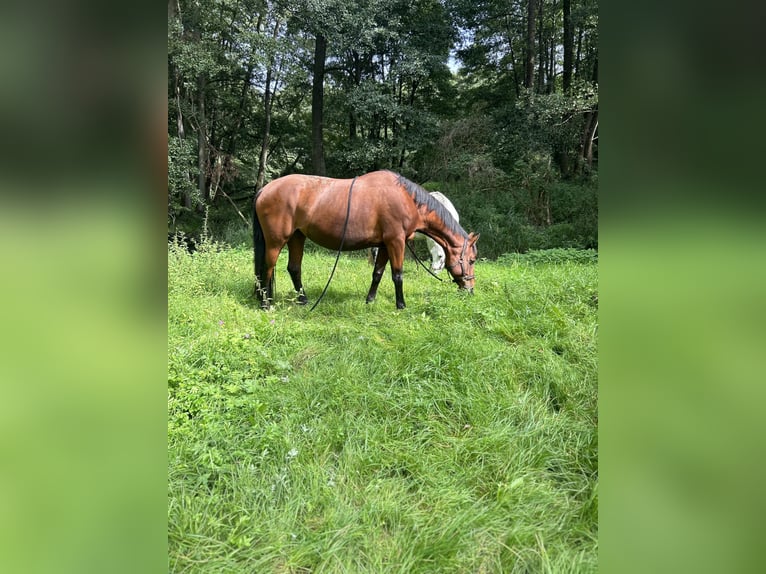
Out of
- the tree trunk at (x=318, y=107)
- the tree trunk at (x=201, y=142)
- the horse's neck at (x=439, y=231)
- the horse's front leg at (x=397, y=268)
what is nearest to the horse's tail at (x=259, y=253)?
the horse's front leg at (x=397, y=268)

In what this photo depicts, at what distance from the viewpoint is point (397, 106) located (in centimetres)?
1075

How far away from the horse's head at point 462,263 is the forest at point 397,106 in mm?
5160

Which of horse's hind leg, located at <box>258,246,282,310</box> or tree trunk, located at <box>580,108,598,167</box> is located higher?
tree trunk, located at <box>580,108,598,167</box>

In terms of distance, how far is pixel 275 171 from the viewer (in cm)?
1396

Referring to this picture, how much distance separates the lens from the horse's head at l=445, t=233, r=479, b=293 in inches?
213

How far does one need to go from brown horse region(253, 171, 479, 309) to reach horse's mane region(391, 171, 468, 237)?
1cm

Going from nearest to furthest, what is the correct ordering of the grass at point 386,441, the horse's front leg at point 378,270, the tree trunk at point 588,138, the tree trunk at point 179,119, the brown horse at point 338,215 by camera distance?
1. the grass at point 386,441
2. the brown horse at point 338,215
3. the horse's front leg at point 378,270
4. the tree trunk at point 179,119
5. the tree trunk at point 588,138

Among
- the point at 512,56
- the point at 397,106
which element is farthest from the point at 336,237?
the point at 512,56

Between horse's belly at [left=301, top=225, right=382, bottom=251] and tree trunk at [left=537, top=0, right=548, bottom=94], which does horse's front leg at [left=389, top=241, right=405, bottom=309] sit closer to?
horse's belly at [left=301, top=225, right=382, bottom=251]

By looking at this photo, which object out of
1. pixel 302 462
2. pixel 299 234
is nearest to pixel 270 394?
pixel 302 462

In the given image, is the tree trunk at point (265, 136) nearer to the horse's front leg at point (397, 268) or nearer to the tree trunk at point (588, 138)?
the horse's front leg at point (397, 268)

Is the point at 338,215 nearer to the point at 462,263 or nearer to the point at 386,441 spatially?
the point at 462,263

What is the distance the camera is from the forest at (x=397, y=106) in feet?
33.3

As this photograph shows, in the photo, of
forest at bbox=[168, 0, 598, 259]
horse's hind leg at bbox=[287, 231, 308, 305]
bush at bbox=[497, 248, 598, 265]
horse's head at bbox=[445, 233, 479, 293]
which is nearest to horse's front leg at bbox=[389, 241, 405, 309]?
horse's head at bbox=[445, 233, 479, 293]
